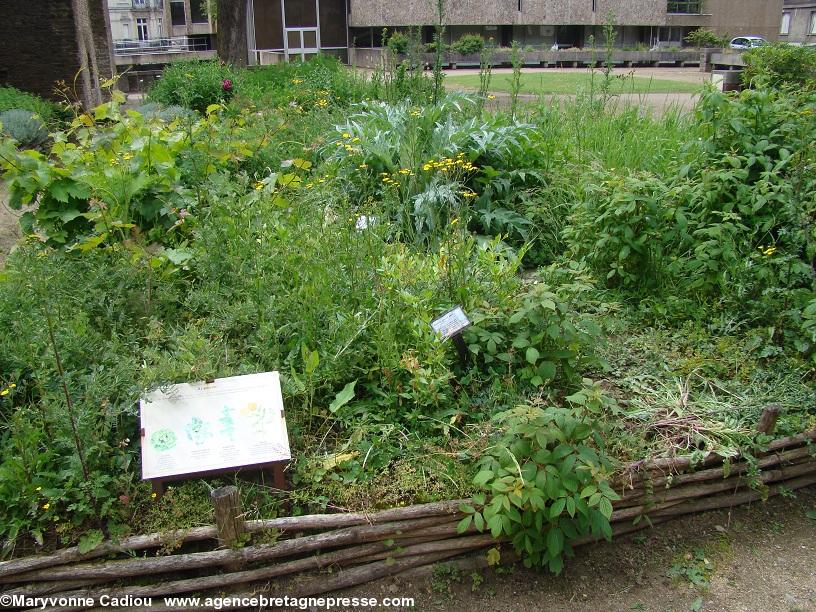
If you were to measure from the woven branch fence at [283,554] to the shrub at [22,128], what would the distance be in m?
8.59

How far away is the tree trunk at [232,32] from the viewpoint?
46.4 ft

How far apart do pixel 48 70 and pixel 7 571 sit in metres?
14.7

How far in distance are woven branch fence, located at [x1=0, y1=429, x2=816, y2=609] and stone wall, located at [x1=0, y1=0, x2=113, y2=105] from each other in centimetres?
1371

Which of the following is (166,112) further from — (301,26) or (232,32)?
(301,26)

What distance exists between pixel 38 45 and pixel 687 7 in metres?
35.7

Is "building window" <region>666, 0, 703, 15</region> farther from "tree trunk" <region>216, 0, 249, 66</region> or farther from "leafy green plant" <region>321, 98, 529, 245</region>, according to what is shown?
"leafy green plant" <region>321, 98, 529, 245</region>

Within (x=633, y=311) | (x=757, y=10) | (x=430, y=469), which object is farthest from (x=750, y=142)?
(x=757, y=10)

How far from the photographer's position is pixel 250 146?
218 inches

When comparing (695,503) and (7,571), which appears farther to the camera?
(695,503)

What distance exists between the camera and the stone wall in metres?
14.1

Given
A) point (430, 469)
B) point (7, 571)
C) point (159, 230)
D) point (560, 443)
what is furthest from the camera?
point (159, 230)

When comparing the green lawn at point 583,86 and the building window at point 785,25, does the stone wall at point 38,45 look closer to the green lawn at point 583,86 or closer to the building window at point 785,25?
the green lawn at point 583,86

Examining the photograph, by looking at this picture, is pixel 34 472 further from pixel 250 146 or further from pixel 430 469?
pixel 250 146

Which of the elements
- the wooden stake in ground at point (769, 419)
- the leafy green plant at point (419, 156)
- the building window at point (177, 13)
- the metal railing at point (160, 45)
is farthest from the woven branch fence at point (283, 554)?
the building window at point (177, 13)
